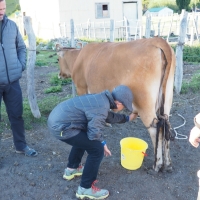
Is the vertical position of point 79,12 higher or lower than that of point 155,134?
higher

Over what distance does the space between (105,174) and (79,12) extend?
660 inches

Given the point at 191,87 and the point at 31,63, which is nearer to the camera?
the point at 31,63

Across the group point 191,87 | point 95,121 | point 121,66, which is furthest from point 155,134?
point 191,87

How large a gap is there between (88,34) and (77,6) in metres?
1.89

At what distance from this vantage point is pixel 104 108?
120 inches

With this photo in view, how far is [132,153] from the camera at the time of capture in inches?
155

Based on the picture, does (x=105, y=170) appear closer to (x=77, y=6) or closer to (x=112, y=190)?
(x=112, y=190)

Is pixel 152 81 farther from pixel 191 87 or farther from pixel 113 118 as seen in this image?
pixel 191 87

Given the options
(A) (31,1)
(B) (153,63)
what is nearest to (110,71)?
(B) (153,63)

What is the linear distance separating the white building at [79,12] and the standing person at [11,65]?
1494 centimetres

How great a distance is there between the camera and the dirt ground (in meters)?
3.66

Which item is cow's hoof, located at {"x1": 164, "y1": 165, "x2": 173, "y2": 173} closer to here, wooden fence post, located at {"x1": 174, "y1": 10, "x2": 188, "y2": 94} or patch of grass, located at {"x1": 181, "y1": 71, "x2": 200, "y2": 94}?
wooden fence post, located at {"x1": 174, "y1": 10, "x2": 188, "y2": 94}

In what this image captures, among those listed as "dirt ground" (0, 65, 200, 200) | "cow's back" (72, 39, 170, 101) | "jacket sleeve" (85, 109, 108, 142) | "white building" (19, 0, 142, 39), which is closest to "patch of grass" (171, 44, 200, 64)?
"dirt ground" (0, 65, 200, 200)

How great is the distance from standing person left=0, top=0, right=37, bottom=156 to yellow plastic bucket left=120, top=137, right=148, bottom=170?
62.1 inches
